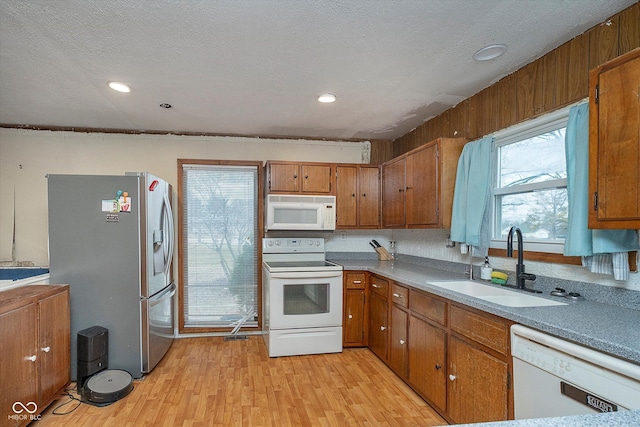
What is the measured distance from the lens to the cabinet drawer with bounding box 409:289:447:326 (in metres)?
2.25

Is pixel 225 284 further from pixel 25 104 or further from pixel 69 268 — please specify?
pixel 25 104

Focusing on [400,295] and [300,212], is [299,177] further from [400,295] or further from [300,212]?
[400,295]

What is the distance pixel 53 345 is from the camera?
2.46 meters

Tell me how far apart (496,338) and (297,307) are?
6.84 feet

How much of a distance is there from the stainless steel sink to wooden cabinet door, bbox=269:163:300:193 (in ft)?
6.39

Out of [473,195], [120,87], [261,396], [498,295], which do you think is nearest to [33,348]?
[261,396]

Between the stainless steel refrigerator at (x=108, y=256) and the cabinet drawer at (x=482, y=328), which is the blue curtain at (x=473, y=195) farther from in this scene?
the stainless steel refrigerator at (x=108, y=256)

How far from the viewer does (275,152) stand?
13.9ft

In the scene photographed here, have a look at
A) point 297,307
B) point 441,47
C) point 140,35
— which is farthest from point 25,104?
point 441,47

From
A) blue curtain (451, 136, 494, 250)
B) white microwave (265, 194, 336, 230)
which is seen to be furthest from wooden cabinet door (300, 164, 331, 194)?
blue curtain (451, 136, 494, 250)

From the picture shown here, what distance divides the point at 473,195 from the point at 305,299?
6.23 feet

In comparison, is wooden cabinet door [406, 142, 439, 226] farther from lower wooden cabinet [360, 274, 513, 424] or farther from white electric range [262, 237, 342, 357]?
white electric range [262, 237, 342, 357]

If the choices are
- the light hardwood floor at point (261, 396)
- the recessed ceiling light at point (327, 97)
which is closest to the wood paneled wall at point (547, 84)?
the recessed ceiling light at point (327, 97)

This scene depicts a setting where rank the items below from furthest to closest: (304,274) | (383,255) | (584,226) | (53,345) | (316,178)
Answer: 1. (383,255)
2. (316,178)
3. (304,274)
4. (53,345)
5. (584,226)
